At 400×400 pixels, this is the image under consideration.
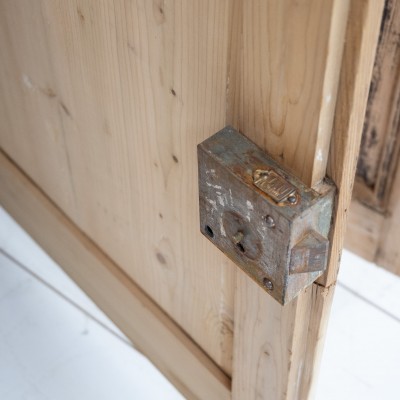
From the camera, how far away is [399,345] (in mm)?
1201

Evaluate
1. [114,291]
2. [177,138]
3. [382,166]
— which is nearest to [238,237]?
[177,138]

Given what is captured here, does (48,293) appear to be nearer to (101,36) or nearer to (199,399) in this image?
(199,399)

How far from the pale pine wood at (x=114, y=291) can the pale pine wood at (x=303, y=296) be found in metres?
0.11

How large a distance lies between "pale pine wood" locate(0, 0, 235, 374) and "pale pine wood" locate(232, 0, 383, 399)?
4cm

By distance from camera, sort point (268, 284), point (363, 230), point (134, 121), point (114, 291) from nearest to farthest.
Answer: point (268, 284)
point (134, 121)
point (114, 291)
point (363, 230)

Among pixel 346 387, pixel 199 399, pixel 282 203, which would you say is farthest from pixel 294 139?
pixel 346 387

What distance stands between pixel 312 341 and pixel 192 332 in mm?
291

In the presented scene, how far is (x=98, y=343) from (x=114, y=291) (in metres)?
0.13

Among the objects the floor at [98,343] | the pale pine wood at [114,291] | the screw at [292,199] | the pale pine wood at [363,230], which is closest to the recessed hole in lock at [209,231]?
the screw at [292,199]

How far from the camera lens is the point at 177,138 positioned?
673mm

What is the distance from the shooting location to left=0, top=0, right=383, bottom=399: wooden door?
19.4 inches

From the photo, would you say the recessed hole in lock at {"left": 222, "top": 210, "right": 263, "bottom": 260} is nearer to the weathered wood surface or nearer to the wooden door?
the wooden door

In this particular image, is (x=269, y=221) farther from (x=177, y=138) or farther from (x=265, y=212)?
(x=177, y=138)

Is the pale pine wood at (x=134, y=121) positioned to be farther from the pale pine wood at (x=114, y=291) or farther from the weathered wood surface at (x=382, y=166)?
the weathered wood surface at (x=382, y=166)
